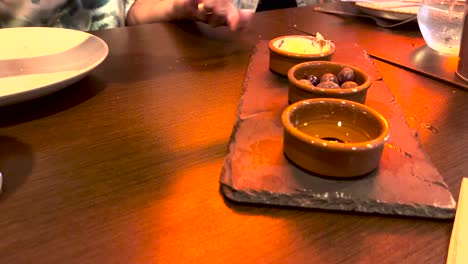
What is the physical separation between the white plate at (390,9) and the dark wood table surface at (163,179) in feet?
1.06

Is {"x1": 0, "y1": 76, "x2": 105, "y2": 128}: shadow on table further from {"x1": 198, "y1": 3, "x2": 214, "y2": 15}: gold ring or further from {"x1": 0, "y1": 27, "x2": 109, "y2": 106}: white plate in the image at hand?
{"x1": 198, "y1": 3, "x2": 214, "y2": 15}: gold ring

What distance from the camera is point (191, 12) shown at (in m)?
1.03

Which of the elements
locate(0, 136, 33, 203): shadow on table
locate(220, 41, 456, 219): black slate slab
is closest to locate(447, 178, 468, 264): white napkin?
locate(220, 41, 456, 219): black slate slab

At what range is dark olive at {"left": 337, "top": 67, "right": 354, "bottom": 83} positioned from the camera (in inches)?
24.3

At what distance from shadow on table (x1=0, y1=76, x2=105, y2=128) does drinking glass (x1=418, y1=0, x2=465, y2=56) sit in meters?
0.63

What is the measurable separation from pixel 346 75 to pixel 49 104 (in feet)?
1.36

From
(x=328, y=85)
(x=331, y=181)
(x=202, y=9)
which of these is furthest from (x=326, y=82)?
(x=202, y=9)

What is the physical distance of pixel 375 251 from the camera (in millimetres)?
370

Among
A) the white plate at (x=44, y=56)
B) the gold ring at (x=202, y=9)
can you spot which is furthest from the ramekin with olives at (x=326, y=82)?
the gold ring at (x=202, y=9)

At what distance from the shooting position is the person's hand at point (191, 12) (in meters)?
0.95

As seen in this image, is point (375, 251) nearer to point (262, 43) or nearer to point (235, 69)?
point (235, 69)

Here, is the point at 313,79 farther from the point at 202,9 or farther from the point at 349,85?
the point at 202,9

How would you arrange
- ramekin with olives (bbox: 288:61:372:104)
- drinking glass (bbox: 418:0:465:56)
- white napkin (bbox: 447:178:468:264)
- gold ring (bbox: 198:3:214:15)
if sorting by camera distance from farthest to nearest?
gold ring (bbox: 198:3:214:15)
drinking glass (bbox: 418:0:465:56)
ramekin with olives (bbox: 288:61:372:104)
white napkin (bbox: 447:178:468:264)

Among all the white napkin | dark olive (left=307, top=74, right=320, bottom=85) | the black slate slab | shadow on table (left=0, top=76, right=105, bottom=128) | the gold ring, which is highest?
dark olive (left=307, top=74, right=320, bottom=85)
